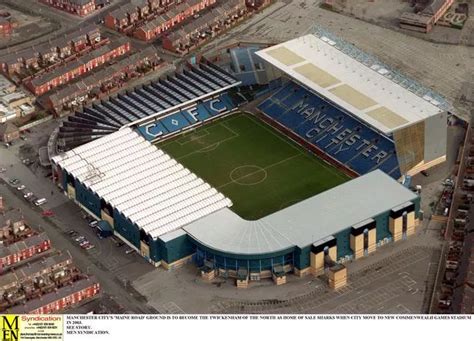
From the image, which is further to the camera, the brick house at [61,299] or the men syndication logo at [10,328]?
the brick house at [61,299]

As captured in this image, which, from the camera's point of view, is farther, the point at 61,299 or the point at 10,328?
the point at 61,299

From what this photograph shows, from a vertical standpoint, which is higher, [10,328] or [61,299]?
[10,328]

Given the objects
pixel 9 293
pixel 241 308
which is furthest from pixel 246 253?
pixel 9 293

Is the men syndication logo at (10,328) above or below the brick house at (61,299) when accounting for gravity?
above

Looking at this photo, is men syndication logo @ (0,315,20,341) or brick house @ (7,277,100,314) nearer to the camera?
men syndication logo @ (0,315,20,341)

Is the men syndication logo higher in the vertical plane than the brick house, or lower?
higher

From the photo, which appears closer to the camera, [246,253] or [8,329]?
[8,329]

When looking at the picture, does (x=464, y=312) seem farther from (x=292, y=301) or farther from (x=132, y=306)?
(x=132, y=306)

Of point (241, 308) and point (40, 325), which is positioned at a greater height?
point (40, 325)
